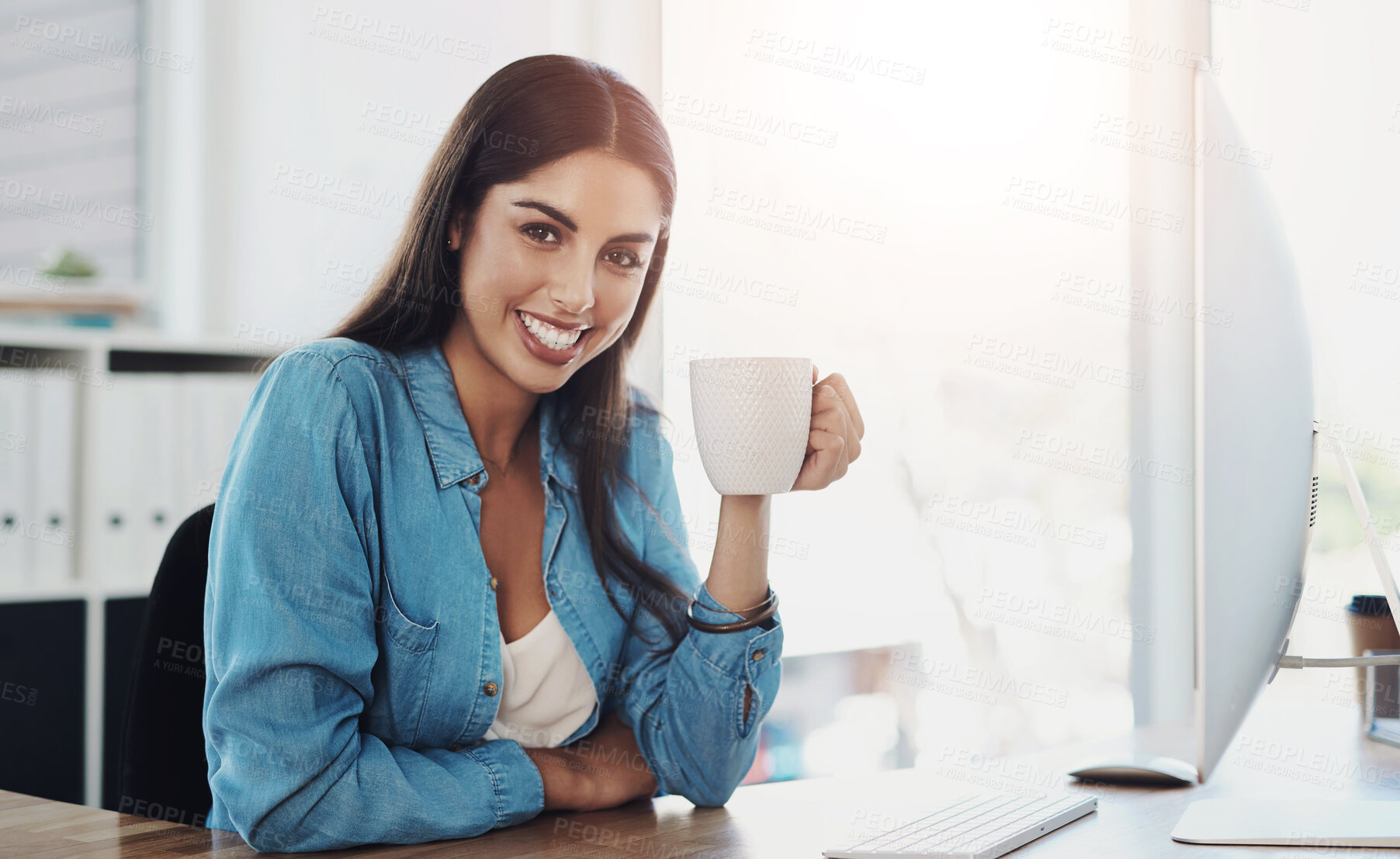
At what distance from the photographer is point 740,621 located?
3.40ft

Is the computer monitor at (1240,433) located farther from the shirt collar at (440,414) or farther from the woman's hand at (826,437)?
the shirt collar at (440,414)

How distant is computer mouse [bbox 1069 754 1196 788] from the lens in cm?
99

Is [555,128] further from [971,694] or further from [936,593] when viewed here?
[971,694]

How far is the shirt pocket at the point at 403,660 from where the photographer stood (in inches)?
37.1

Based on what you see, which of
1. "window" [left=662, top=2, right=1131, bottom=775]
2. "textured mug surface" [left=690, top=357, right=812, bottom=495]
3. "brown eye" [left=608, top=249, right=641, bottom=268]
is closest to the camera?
"textured mug surface" [left=690, top=357, right=812, bottom=495]

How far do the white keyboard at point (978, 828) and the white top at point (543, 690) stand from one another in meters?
0.40

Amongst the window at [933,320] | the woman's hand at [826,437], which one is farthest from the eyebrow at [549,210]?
the window at [933,320]

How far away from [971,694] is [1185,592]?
76cm

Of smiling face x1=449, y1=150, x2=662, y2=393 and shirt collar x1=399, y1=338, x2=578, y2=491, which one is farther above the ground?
smiling face x1=449, y1=150, x2=662, y2=393

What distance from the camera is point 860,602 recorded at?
240 centimetres

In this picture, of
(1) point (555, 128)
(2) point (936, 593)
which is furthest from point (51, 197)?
(2) point (936, 593)

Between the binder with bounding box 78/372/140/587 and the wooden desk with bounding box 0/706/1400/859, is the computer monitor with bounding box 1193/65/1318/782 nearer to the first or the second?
the wooden desk with bounding box 0/706/1400/859

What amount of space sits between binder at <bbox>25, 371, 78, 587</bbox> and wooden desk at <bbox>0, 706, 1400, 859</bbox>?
0.97 metres

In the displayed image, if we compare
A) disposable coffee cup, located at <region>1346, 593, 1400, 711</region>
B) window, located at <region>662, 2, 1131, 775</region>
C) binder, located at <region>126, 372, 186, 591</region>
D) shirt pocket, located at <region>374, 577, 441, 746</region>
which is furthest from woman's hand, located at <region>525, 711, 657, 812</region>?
window, located at <region>662, 2, 1131, 775</region>
